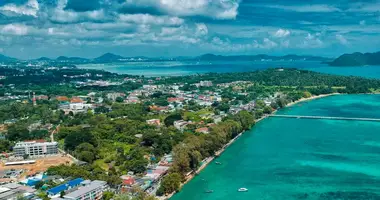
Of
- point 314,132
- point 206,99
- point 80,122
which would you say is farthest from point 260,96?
point 80,122

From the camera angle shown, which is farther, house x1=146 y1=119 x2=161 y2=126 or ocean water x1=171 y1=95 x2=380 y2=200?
house x1=146 y1=119 x2=161 y2=126

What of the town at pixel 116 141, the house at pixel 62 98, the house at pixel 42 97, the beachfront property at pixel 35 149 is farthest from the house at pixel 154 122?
the house at pixel 42 97

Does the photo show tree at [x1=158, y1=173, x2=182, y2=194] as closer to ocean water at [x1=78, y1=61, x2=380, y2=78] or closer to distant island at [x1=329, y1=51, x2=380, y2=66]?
ocean water at [x1=78, y1=61, x2=380, y2=78]

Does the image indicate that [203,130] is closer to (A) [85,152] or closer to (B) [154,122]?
(B) [154,122]

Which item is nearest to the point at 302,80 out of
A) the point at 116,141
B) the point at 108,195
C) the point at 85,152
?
the point at 116,141

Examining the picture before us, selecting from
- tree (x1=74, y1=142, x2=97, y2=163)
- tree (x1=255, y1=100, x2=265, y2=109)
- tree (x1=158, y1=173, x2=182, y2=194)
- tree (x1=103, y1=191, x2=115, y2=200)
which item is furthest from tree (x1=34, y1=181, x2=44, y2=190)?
tree (x1=255, y1=100, x2=265, y2=109)

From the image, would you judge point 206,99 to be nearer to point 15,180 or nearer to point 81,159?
point 81,159

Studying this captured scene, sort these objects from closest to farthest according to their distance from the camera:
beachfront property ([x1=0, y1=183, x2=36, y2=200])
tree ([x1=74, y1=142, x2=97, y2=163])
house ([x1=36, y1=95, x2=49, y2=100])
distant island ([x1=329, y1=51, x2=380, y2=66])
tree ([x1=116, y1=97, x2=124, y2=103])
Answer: beachfront property ([x1=0, y1=183, x2=36, y2=200]) < tree ([x1=74, y1=142, x2=97, y2=163]) < tree ([x1=116, y1=97, x2=124, y2=103]) < house ([x1=36, y1=95, x2=49, y2=100]) < distant island ([x1=329, y1=51, x2=380, y2=66])

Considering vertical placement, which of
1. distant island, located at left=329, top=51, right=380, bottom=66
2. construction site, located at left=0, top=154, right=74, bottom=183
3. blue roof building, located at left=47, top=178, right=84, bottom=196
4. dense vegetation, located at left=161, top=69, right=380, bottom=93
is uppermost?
distant island, located at left=329, top=51, right=380, bottom=66
